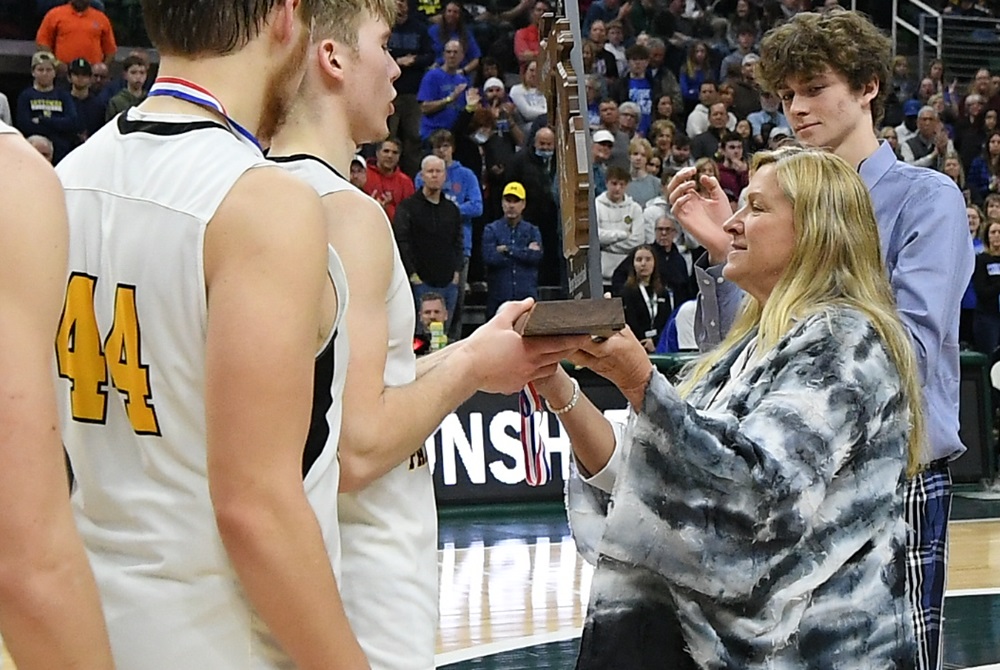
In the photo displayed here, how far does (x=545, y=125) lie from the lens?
1158 centimetres

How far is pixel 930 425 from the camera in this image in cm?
274

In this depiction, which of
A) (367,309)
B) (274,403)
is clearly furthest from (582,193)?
(274,403)

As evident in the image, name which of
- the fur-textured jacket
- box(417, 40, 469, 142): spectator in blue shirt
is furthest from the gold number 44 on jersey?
box(417, 40, 469, 142): spectator in blue shirt

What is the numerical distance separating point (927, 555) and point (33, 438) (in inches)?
80.6

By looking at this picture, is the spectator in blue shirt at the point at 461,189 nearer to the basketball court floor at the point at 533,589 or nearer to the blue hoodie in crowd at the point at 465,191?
the blue hoodie in crowd at the point at 465,191

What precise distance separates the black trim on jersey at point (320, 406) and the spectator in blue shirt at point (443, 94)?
10.5 metres

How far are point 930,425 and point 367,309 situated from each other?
1489mm

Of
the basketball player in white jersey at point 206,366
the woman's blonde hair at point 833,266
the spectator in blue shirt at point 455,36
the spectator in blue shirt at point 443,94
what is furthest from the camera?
the spectator in blue shirt at point 455,36

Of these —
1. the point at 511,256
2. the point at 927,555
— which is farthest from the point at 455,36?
the point at 927,555

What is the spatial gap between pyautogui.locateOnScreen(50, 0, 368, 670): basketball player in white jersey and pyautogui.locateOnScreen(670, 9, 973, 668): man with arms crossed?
1601 mm

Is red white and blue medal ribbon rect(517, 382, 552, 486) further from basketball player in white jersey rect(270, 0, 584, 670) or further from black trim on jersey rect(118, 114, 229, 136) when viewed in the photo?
black trim on jersey rect(118, 114, 229, 136)

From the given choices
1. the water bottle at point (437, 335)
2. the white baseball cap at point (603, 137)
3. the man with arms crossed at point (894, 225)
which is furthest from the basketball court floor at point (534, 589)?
the white baseball cap at point (603, 137)

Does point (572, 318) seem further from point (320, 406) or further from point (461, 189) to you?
point (461, 189)

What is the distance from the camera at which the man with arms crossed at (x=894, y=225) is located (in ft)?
8.96
